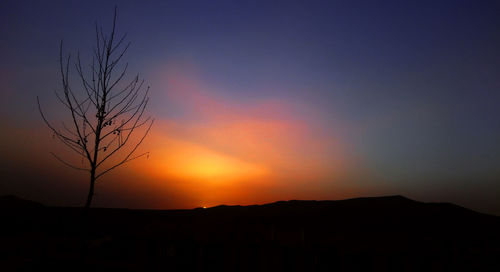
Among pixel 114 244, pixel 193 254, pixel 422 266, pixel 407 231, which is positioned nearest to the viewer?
pixel 422 266

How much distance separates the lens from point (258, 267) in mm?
6898

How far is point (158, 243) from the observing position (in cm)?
782

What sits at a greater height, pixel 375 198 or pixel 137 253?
pixel 375 198

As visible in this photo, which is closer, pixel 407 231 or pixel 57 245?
pixel 57 245

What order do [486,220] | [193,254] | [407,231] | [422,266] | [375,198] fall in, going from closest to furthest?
1. [422,266]
2. [193,254]
3. [407,231]
4. [486,220]
5. [375,198]

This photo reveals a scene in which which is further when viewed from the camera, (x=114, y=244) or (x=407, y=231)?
(x=407, y=231)

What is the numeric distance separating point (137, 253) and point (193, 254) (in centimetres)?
140

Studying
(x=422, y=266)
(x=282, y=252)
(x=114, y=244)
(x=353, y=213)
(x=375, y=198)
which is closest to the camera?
(x=422, y=266)

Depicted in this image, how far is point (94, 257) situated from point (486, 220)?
18.7 m

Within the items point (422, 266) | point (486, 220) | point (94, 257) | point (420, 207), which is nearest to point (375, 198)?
point (420, 207)

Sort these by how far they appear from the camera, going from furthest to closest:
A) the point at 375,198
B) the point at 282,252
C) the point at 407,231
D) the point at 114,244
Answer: the point at 375,198 < the point at 407,231 < the point at 114,244 < the point at 282,252

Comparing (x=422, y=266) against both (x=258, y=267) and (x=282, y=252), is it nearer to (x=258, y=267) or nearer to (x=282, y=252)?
(x=282, y=252)

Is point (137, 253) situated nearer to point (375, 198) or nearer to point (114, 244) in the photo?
point (114, 244)

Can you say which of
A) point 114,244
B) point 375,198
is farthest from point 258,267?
point 375,198
